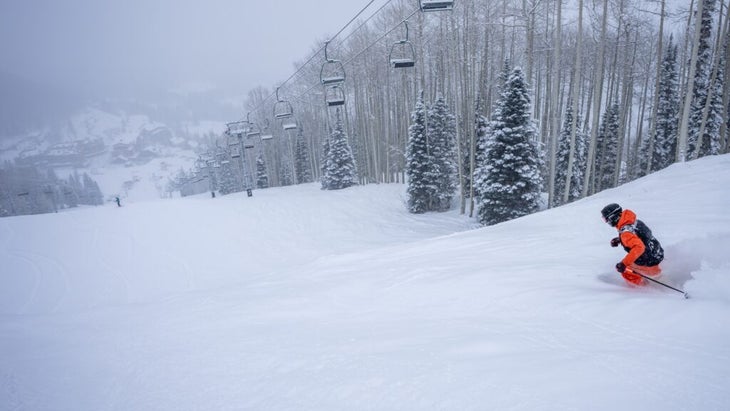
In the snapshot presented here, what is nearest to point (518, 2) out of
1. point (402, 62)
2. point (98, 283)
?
point (402, 62)

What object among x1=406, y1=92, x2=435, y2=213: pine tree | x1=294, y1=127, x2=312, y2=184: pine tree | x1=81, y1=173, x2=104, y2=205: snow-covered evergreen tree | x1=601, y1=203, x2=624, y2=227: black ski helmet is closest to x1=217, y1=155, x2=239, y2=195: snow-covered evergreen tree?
x1=294, y1=127, x2=312, y2=184: pine tree

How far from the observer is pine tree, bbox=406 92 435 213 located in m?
21.8

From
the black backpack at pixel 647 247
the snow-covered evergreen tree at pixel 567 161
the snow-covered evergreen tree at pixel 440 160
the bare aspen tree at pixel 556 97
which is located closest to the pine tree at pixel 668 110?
the snow-covered evergreen tree at pixel 567 161

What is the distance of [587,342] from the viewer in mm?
3018

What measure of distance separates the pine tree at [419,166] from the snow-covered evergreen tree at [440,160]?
42cm

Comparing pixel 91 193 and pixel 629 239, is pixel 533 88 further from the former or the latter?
pixel 91 193

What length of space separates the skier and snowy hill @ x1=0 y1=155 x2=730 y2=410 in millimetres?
246

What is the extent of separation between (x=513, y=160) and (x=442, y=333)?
14274 mm

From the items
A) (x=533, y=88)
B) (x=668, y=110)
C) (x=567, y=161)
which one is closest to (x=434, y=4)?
(x=533, y=88)

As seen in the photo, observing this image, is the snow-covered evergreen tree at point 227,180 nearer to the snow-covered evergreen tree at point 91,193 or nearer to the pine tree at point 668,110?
the pine tree at point 668,110

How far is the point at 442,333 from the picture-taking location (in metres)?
3.49

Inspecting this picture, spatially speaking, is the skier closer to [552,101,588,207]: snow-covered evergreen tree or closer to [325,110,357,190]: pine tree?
[552,101,588,207]: snow-covered evergreen tree

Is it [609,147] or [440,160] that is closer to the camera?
[440,160]

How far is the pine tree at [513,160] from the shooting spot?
51.2ft
